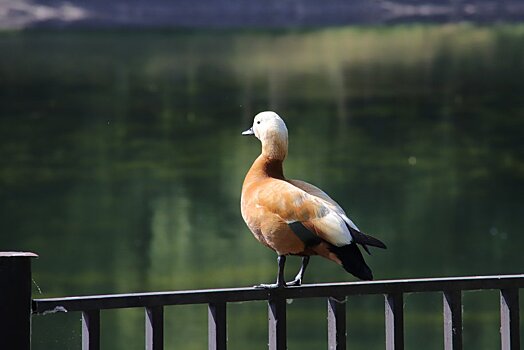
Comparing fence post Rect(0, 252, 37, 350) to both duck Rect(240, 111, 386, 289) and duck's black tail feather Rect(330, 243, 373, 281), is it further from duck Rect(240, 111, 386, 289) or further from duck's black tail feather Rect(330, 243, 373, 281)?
duck's black tail feather Rect(330, 243, 373, 281)

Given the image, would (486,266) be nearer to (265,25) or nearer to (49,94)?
(49,94)

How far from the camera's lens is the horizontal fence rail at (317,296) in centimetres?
187

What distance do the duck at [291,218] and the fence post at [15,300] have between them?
424mm

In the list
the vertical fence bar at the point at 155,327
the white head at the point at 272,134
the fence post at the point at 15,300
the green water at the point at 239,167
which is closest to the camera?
the fence post at the point at 15,300

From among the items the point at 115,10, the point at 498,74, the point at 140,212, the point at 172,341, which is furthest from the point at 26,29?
the point at 172,341

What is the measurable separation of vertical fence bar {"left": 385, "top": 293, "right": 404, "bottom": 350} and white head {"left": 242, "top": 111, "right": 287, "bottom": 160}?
407 mm

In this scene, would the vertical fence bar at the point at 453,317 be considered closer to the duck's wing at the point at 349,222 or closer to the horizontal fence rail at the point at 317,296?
the horizontal fence rail at the point at 317,296

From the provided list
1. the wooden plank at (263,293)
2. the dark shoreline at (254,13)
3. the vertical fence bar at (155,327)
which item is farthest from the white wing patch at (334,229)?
the dark shoreline at (254,13)

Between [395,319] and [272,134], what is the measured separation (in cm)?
48

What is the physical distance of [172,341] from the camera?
836 centimetres

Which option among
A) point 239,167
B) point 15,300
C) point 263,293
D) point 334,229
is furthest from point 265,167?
point 239,167

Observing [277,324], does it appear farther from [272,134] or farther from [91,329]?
[272,134]

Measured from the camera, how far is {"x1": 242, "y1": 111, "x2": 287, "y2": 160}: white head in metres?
2.31

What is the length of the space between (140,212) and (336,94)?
9.60m
